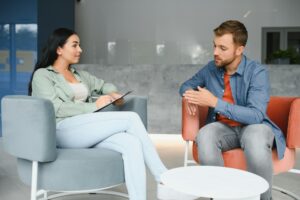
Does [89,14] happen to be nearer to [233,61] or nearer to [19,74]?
[19,74]

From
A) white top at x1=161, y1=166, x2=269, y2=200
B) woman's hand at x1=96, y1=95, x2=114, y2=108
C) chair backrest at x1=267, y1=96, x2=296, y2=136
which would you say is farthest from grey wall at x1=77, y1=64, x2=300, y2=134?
white top at x1=161, y1=166, x2=269, y2=200

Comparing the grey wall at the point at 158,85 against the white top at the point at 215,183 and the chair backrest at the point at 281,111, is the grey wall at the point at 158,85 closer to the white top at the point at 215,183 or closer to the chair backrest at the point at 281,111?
the chair backrest at the point at 281,111

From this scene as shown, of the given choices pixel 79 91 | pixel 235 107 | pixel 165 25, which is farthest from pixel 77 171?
pixel 165 25

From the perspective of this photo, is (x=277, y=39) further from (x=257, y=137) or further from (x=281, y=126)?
(x=257, y=137)

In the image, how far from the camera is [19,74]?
6023mm

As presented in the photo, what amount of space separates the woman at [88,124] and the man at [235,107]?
1.17ft

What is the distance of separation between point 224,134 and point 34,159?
115 cm

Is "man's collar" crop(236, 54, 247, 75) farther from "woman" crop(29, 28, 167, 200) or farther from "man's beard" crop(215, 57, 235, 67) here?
"woman" crop(29, 28, 167, 200)

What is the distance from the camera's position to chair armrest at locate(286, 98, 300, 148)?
2590mm

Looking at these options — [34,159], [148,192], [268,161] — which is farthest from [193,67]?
[34,159]

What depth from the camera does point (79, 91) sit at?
277 centimetres

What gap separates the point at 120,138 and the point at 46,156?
1.46 feet

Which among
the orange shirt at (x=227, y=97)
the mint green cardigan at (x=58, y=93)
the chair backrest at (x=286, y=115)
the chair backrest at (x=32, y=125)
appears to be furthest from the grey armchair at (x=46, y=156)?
the chair backrest at (x=286, y=115)

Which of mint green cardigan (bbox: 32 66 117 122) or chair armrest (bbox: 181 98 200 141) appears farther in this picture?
chair armrest (bbox: 181 98 200 141)
